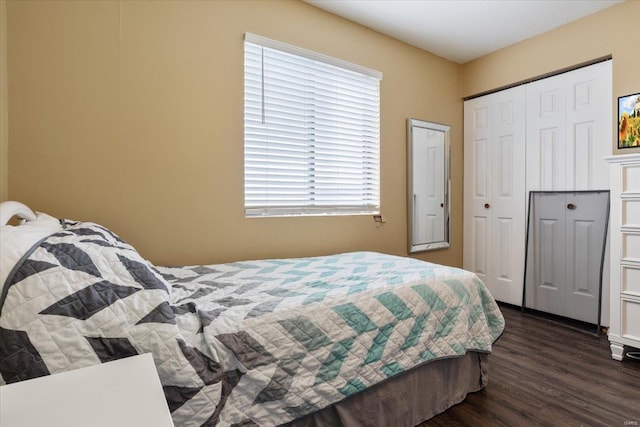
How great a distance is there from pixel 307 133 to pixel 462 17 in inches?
65.9

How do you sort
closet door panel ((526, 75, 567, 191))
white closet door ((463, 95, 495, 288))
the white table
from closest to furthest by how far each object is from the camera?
the white table < closet door panel ((526, 75, 567, 191)) < white closet door ((463, 95, 495, 288))

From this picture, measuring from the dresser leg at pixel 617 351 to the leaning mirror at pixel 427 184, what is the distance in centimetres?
161

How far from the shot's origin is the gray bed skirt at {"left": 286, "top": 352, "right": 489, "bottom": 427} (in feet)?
4.64

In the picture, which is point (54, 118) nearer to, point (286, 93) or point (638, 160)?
point (286, 93)

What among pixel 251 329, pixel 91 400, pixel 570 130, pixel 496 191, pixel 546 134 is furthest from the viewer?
pixel 496 191

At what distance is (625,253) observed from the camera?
7.55 feet

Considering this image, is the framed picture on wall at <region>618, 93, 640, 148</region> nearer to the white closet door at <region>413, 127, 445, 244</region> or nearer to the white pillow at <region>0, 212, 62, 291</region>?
the white closet door at <region>413, 127, 445, 244</region>

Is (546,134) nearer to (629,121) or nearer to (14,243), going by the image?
(629,121)

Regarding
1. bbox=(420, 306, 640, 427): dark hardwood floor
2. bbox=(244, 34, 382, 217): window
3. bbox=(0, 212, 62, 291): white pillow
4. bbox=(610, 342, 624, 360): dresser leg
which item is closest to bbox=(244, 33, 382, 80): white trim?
bbox=(244, 34, 382, 217): window

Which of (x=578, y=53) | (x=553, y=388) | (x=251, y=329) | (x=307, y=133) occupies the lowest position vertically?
(x=553, y=388)

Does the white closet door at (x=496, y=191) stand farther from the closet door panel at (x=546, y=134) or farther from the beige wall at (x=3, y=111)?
the beige wall at (x=3, y=111)

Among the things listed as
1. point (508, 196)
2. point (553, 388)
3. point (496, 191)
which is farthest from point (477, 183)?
point (553, 388)

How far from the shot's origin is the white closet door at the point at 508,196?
134 inches

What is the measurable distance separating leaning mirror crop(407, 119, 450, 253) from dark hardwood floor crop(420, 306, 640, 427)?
1.20 metres
